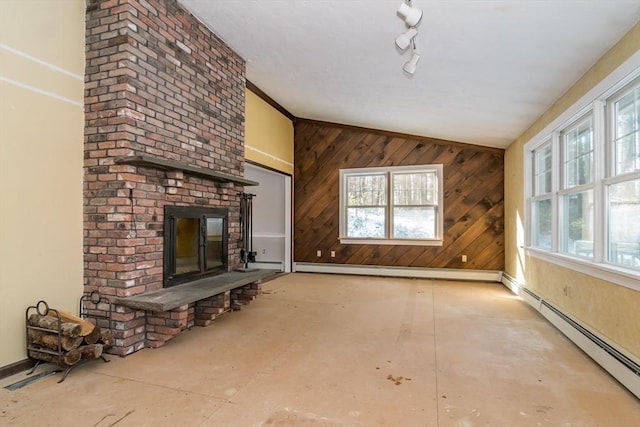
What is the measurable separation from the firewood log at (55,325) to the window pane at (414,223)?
5477 mm

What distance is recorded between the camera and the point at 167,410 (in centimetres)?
208

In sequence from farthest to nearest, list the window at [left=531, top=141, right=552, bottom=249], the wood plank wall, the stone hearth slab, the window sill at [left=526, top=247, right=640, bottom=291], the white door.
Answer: the white door, the wood plank wall, the window at [left=531, top=141, right=552, bottom=249], the stone hearth slab, the window sill at [left=526, top=247, right=640, bottom=291]

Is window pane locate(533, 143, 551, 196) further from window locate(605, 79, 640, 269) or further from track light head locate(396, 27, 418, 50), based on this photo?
track light head locate(396, 27, 418, 50)

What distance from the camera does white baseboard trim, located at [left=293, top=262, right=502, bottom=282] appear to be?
251 inches

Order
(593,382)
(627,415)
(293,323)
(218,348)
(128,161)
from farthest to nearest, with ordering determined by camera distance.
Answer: (293,323) < (218,348) < (128,161) < (593,382) < (627,415)

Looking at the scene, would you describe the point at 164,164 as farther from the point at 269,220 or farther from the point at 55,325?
the point at 269,220

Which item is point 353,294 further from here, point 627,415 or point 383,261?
point 627,415

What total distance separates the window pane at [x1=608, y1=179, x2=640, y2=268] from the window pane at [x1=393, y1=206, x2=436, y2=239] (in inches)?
148

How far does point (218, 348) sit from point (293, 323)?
3.19 feet

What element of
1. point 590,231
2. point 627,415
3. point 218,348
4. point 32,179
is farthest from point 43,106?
point 590,231

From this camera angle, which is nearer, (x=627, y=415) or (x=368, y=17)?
(x=627, y=415)

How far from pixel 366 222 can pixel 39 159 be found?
17.8ft

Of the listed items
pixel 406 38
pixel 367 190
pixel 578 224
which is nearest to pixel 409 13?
pixel 406 38

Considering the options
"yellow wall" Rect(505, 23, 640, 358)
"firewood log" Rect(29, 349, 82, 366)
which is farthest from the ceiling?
"firewood log" Rect(29, 349, 82, 366)
